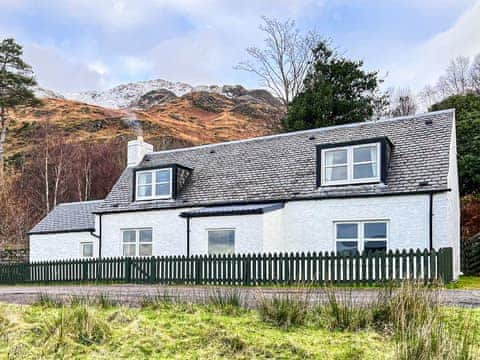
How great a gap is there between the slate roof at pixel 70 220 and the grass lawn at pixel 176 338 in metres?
19.5

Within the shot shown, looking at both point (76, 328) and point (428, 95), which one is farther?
point (428, 95)

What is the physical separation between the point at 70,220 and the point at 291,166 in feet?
46.3

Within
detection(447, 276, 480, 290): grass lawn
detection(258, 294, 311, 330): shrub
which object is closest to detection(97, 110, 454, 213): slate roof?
detection(447, 276, 480, 290): grass lawn

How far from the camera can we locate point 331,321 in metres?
7.47

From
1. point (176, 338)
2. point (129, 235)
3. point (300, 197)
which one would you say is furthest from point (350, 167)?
point (176, 338)

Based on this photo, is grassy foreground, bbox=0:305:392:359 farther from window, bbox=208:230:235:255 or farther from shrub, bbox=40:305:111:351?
window, bbox=208:230:235:255

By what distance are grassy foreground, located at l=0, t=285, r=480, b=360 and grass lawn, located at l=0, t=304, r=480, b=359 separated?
1 cm

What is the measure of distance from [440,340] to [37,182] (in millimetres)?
48970

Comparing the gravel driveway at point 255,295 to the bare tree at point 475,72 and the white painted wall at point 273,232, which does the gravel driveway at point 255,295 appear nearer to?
the white painted wall at point 273,232

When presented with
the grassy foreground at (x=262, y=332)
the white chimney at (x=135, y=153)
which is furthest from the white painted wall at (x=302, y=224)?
the grassy foreground at (x=262, y=332)

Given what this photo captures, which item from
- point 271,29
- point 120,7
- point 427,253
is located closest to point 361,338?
point 427,253

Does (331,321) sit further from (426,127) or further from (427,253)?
(426,127)

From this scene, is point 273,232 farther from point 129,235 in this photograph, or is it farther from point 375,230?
point 129,235

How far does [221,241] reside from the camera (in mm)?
20781
